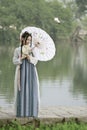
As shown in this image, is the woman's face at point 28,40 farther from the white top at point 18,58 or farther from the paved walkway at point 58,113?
the paved walkway at point 58,113

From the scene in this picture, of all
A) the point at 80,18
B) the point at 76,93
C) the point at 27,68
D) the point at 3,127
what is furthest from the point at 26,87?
the point at 80,18

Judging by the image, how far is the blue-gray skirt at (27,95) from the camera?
20.4 feet

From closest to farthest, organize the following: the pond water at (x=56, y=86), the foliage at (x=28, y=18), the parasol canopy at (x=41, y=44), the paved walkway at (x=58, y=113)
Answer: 1. the paved walkway at (x=58, y=113)
2. the parasol canopy at (x=41, y=44)
3. the pond water at (x=56, y=86)
4. the foliage at (x=28, y=18)

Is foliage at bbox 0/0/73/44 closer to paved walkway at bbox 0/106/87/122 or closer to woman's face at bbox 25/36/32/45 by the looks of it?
paved walkway at bbox 0/106/87/122

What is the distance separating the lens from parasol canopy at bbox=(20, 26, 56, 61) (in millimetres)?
6309

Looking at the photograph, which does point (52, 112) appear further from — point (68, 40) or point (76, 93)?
point (68, 40)

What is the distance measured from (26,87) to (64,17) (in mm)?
43406

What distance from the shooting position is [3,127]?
17.2 feet

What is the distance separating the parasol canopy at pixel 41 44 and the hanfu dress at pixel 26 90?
130 millimetres

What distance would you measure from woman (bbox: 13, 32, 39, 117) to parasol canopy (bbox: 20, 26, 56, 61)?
9 centimetres

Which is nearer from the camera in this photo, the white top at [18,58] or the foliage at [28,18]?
the white top at [18,58]

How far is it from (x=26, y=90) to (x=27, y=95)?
0.20 feet

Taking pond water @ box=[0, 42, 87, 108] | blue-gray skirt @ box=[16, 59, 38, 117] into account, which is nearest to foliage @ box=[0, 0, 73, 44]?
pond water @ box=[0, 42, 87, 108]

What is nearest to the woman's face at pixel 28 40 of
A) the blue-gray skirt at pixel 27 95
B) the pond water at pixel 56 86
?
the blue-gray skirt at pixel 27 95
